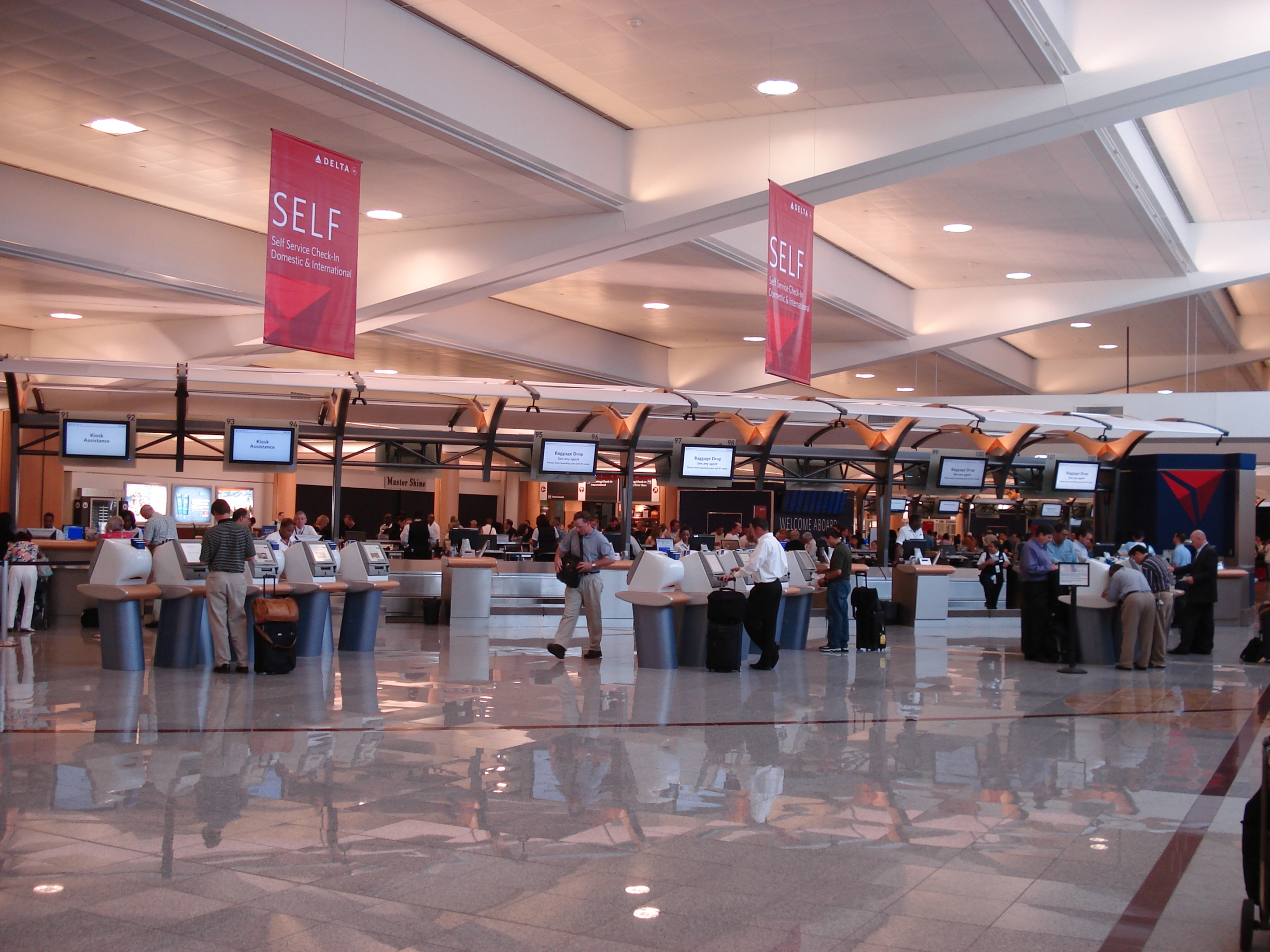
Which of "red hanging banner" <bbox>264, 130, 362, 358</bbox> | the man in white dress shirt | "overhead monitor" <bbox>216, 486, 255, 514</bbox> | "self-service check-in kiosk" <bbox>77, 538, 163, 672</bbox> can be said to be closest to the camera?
"red hanging banner" <bbox>264, 130, 362, 358</bbox>

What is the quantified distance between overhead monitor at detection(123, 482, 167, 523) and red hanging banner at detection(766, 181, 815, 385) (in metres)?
14.3

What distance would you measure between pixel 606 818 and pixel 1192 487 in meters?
17.9

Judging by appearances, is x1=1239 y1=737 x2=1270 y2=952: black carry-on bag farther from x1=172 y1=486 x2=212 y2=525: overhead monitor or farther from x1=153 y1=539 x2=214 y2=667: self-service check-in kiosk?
x1=172 y1=486 x2=212 y2=525: overhead monitor

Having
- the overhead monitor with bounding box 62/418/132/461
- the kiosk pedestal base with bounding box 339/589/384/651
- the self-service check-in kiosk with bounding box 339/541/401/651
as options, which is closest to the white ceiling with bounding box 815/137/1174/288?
the self-service check-in kiosk with bounding box 339/541/401/651

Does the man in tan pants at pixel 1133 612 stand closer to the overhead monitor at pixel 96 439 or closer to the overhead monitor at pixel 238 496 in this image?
the overhead monitor at pixel 96 439

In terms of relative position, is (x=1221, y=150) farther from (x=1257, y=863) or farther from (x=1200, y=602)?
(x=1257, y=863)

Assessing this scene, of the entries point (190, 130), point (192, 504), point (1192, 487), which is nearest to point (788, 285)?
point (190, 130)

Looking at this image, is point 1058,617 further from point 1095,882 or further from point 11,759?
point 11,759

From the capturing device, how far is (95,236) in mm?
12789

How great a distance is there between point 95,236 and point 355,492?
1451 cm

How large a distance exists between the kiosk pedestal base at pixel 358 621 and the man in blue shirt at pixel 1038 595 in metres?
6.76

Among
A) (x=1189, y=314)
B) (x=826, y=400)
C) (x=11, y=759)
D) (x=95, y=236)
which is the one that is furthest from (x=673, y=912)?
(x=1189, y=314)

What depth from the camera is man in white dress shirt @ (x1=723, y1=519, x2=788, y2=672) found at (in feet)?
34.5

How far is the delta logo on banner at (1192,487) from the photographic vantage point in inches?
786
